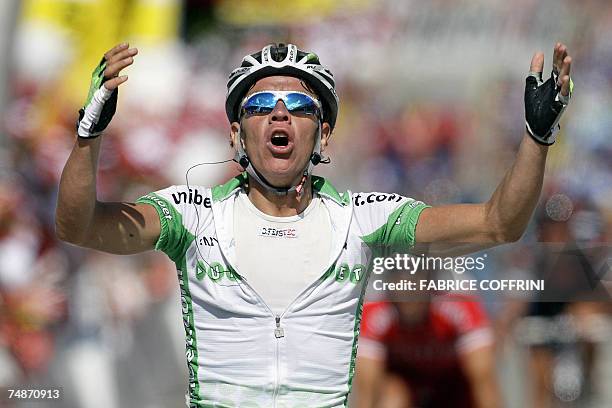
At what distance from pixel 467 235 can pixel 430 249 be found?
37cm

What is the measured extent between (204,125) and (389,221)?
3481mm

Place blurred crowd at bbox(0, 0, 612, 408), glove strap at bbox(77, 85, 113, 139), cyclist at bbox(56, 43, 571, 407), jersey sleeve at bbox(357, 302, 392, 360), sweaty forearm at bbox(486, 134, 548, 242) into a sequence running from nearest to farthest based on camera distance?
1. glove strap at bbox(77, 85, 113, 139)
2. sweaty forearm at bbox(486, 134, 548, 242)
3. cyclist at bbox(56, 43, 571, 407)
4. jersey sleeve at bbox(357, 302, 392, 360)
5. blurred crowd at bbox(0, 0, 612, 408)

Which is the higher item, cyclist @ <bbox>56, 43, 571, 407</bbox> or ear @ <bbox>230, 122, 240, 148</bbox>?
ear @ <bbox>230, 122, 240, 148</bbox>

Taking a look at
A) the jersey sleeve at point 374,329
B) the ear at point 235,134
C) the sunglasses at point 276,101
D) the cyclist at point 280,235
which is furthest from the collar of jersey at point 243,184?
the jersey sleeve at point 374,329

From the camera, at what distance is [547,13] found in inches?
272

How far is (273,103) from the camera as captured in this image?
3.48m

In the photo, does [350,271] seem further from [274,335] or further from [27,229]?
[27,229]

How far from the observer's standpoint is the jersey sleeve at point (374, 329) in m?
6.16

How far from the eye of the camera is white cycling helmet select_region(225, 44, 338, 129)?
3.55 meters

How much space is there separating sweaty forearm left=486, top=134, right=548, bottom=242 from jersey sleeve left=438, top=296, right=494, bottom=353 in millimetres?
2922

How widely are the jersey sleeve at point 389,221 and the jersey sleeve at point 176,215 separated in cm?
52

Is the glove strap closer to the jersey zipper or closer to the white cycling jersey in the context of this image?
the white cycling jersey

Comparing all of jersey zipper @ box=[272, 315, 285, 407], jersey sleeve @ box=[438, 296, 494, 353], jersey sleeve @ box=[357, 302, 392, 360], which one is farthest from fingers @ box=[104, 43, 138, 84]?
jersey sleeve @ box=[438, 296, 494, 353]

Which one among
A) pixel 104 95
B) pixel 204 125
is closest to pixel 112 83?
pixel 104 95
